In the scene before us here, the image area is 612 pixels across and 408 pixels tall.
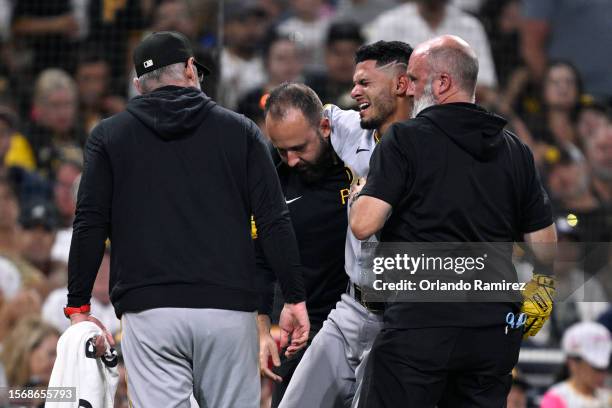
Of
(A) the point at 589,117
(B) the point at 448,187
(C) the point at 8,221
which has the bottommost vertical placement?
(C) the point at 8,221

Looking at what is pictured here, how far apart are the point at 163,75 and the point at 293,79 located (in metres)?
4.45

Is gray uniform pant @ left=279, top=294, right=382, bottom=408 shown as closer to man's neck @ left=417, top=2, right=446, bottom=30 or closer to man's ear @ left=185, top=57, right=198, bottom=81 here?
man's ear @ left=185, top=57, right=198, bottom=81

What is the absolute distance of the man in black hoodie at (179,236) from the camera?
12.4 ft

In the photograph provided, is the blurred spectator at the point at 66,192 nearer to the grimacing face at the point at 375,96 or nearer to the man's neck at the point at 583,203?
the man's neck at the point at 583,203

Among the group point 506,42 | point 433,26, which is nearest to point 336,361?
point 433,26

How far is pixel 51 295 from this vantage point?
709cm

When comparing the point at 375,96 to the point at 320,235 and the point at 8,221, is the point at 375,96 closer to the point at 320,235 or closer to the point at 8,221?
the point at 320,235

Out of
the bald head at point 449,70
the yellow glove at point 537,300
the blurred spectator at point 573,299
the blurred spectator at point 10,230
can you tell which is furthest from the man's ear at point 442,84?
the blurred spectator at point 10,230

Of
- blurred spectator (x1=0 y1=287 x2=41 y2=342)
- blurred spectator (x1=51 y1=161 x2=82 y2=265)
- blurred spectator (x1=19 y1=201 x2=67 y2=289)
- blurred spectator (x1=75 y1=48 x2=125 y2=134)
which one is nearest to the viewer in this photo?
blurred spectator (x1=0 y1=287 x2=41 y2=342)

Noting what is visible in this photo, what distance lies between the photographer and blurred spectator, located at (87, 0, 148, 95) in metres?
8.51

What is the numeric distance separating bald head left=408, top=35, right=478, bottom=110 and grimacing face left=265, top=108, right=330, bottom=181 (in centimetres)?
67

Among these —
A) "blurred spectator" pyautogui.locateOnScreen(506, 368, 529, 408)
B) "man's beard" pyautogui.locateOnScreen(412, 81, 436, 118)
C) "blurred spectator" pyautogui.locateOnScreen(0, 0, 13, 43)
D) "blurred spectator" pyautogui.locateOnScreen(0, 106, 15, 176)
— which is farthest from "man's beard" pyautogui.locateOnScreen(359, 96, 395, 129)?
"blurred spectator" pyautogui.locateOnScreen(0, 0, 13, 43)

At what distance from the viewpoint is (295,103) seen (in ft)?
Answer: 14.3

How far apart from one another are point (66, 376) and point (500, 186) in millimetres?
1680
